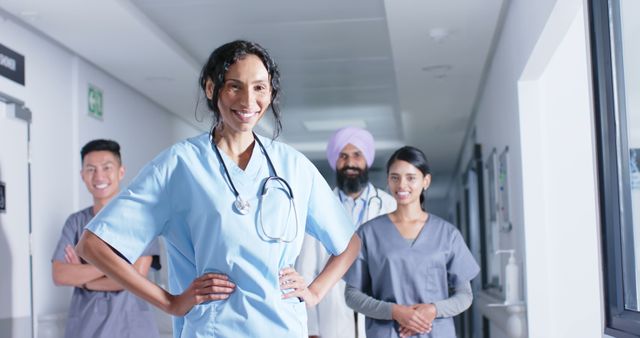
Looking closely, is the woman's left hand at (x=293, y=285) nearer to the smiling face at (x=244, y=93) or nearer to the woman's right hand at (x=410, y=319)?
the smiling face at (x=244, y=93)

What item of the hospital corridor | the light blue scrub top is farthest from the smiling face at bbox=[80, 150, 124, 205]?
the light blue scrub top

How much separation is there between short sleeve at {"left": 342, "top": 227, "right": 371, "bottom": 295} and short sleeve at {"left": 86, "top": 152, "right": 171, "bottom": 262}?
128cm

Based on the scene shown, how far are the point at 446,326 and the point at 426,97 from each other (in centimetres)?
Result: 464

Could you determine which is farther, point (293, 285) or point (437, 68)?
point (437, 68)

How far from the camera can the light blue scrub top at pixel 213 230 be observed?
1712 mm

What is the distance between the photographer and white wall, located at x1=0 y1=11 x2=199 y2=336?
4570 millimetres

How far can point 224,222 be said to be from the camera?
5.60 feet

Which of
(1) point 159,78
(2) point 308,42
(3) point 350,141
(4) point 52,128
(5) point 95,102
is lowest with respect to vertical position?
(3) point 350,141

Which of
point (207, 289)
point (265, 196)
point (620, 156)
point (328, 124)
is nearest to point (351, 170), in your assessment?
point (620, 156)

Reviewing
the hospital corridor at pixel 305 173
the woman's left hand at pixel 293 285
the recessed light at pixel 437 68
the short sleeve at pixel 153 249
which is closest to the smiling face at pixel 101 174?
the hospital corridor at pixel 305 173

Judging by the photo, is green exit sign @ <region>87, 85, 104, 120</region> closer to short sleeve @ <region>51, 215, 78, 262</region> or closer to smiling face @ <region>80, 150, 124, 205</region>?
smiling face @ <region>80, 150, 124, 205</region>

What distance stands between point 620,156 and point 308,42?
372 cm

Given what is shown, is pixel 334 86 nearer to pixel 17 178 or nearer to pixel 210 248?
pixel 17 178

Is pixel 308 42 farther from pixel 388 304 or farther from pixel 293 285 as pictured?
pixel 293 285
